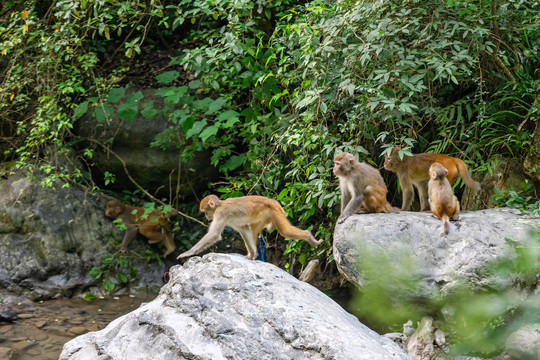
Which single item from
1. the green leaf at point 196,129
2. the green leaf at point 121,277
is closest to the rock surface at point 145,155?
the green leaf at point 196,129

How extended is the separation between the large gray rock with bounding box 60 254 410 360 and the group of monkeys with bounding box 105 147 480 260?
64cm

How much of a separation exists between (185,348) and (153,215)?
16.5ft

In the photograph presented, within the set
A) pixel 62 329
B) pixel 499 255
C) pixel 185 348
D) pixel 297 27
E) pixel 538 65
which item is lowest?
pixel 62 329

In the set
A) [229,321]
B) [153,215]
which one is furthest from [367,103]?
[153,215]

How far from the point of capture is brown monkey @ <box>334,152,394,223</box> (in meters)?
5.61

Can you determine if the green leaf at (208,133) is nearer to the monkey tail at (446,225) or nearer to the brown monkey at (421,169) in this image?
the brown monkey at (421,169)

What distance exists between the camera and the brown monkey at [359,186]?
5.61 meters

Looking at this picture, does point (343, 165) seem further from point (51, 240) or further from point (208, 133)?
point (51, 240)

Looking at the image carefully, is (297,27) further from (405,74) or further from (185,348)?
(185,348)

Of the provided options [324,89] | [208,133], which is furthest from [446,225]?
[208,133]

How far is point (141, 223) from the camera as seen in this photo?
860 cm

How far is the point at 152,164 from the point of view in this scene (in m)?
9.13

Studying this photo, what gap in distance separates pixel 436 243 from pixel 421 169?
3.47 ft

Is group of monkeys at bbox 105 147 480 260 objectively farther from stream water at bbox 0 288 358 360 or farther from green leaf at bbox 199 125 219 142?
green leaf at bbox 199 125 219 142
